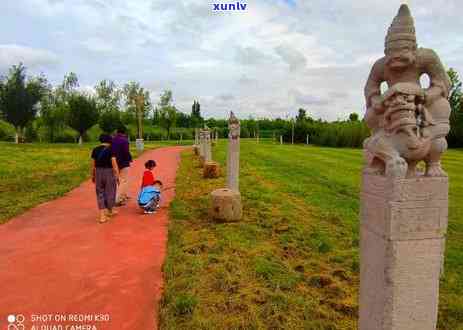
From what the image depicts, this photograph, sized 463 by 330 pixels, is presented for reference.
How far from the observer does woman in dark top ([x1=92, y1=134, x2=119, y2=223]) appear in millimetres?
6398

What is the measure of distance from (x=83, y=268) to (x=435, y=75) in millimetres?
4556

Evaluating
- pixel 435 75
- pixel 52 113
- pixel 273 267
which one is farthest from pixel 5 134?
pixel 435 75

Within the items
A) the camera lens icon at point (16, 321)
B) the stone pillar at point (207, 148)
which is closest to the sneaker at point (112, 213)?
the camera lens icon at point (16, 321)

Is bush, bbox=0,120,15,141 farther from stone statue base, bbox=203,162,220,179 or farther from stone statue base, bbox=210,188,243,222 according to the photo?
stone statue base, bbox=210,188,243,222

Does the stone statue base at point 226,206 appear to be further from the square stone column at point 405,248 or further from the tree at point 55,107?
the tree at point 55,107

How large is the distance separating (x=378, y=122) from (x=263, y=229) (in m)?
3.97

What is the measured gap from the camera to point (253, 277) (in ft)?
13.9

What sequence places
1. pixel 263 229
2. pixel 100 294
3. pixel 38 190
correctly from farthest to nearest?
pixel 38 190, pixel 263 229, pixel 100 294

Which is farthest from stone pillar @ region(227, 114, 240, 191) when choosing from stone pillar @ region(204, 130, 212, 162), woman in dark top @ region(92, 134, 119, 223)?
stone pillar @ region(204, 130, 212, 162)

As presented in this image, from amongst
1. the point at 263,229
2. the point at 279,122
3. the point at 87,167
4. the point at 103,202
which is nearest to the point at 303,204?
the point at 263,229

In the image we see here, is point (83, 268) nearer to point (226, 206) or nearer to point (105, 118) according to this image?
point (226, 206)

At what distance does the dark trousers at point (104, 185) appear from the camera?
6.47 metres

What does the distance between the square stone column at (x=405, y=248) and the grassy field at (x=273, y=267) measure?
98 cm

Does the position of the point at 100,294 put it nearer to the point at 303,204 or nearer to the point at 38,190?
the point at 303,204
